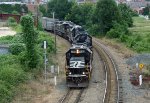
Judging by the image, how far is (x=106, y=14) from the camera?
7125 centimetres

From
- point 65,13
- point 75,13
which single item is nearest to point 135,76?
point 75,13

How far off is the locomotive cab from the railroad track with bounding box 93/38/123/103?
6.67ft

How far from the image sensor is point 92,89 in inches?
1200

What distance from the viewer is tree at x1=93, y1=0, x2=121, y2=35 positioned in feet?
233

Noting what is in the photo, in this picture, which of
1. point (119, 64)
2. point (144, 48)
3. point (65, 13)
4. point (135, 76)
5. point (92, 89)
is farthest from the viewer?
point (65, 13)

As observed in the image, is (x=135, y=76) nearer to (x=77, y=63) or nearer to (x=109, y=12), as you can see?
(x=77, y=63)

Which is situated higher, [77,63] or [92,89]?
[77,63]

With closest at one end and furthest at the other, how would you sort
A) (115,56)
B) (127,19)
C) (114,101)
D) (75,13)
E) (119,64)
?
(114,101), (119,64), (115,56), (127,19), (75,13)

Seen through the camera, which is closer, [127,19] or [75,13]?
[127,19]

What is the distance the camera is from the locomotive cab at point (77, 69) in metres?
30.7

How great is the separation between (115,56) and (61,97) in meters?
19.6

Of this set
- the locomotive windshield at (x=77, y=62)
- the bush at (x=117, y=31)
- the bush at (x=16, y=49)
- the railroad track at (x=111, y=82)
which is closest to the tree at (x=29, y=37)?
the locomotive windshield at (x=77, y=62)

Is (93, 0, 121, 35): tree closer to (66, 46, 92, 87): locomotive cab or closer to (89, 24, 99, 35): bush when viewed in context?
(89, 24, 99, 35): bush

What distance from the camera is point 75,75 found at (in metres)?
30.6
